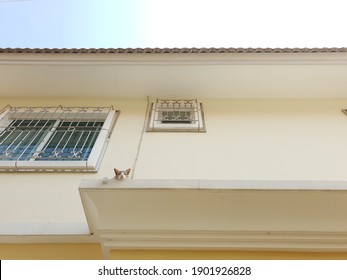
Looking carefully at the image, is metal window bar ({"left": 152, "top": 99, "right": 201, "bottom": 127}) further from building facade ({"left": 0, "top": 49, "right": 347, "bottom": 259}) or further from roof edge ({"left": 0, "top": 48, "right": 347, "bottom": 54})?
roof edge ({"left": 0, "top": 48, "right": 347, "bottom": 54})

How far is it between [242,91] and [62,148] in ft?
9.72

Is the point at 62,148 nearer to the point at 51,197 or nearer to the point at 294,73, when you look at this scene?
the point at 51,197

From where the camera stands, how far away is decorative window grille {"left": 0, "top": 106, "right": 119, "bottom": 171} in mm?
3218

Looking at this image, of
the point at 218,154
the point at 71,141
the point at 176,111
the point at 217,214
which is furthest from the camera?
the point at 176,111

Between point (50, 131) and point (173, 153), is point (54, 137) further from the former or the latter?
point (173, 153)

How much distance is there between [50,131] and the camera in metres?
4.05

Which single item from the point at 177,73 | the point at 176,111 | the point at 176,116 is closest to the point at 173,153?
the point at 176,116

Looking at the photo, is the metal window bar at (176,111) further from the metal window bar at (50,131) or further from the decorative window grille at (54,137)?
the metal window bar at (50,131)

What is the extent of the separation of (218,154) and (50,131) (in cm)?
Answer: 248

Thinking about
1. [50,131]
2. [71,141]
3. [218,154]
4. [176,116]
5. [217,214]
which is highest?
[176,116]

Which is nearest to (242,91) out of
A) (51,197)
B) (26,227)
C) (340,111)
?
(340,111)

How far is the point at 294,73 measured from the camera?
→ 14.4 ft

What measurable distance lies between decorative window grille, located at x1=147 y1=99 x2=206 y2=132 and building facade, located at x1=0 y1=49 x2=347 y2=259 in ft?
0.09

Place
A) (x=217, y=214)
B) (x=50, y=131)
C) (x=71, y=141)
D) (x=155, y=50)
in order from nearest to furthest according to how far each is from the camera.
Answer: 1. (x=217, y=214)
2. (x=71, y=141)
3. (x=50, y=131)
4. (x=155, y=50)
